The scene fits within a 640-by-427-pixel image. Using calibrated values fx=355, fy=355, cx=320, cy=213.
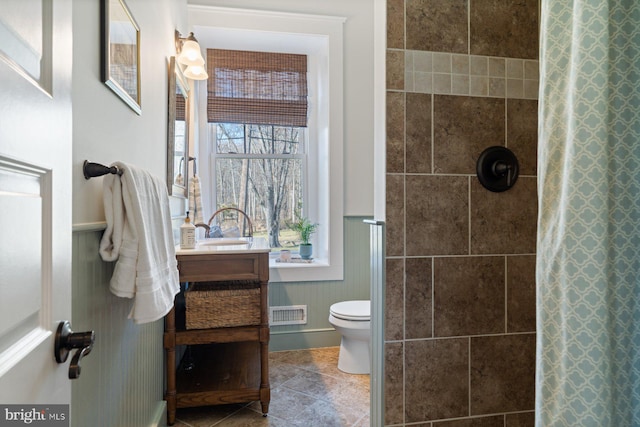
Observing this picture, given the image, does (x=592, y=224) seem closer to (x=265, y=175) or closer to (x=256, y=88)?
(x=265, y=175)

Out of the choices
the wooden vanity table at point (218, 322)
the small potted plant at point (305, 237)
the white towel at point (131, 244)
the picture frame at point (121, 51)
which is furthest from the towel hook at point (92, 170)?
the small potted plant at point (305, 237)

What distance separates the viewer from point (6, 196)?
457 millimetres

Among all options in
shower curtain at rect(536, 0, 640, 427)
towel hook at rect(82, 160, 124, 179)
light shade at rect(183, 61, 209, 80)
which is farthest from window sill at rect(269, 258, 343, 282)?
shower curtain at rect(536, 0, 640, 427)

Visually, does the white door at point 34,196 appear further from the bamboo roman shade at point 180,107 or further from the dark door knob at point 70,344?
the bamboo roman shade at point 180,107

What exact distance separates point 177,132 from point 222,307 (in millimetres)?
1086

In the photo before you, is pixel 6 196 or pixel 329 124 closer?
pixel 6 196

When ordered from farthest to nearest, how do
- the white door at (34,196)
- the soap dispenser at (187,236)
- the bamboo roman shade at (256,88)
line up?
the bamboo roman shade at (256,88) < the soap dispenser at (187,236) < the white door at (34,196)

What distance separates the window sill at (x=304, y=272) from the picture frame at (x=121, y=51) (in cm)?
169

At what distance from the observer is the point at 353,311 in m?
2.34

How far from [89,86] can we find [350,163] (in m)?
2.10

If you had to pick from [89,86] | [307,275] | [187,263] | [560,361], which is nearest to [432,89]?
[560,361]

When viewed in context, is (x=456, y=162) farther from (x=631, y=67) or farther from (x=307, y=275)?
(x=307, y=275)

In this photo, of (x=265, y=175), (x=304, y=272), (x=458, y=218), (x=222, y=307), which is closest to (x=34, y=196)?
(x=458, y=218)

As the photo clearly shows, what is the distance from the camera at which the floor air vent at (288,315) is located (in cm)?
281
